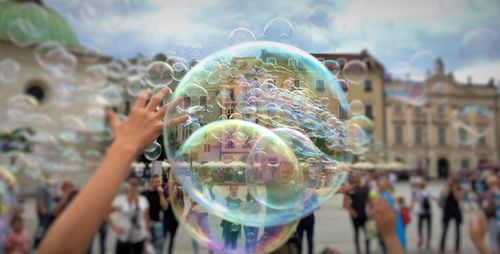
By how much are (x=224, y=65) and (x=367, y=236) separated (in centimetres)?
542

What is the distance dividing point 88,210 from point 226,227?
5.83ft

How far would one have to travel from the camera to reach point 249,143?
2.60 m

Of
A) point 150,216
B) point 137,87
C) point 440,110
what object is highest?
point 440,110

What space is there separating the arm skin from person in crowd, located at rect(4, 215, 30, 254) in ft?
18.4

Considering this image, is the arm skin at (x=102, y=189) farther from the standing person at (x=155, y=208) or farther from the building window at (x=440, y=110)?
the building window at (x=440, y=110)

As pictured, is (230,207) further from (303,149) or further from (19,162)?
(19,162)

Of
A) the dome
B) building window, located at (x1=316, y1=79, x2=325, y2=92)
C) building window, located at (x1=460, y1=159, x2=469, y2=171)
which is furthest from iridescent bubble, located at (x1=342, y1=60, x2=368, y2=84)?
building window, located at (x1=460, y1=159, x2=469, y2=171)

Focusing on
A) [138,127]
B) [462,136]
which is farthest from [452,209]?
[462,136]

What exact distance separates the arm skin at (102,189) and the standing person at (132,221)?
4.67 m

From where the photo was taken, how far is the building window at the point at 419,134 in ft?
147

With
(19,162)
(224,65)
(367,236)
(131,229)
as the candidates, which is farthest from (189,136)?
(19,162)

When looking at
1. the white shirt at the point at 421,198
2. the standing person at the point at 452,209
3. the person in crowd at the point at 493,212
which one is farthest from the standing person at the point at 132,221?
the white shirt at the point at 421,198

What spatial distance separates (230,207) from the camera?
2.61 metres

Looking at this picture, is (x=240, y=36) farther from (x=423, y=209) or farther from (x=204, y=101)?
(x=423, y=209)
